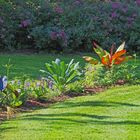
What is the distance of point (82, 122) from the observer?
24.7 feet

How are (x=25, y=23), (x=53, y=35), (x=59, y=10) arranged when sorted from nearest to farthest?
1. (x=53, y=35)
2. (x=25, y=23)
3. (x=59, y=10)

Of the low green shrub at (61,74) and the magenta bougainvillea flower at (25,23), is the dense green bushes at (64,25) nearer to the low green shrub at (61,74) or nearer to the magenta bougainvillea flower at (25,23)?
the magenta bougainvillea flower at (25,23)

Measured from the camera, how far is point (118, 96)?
9609 millimetres

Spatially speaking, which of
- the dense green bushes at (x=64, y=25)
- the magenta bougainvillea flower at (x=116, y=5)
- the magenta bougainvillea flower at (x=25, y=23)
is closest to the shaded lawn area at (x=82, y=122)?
the dense green bushes at (x=64, y=25)

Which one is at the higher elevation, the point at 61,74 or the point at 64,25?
the point at 64,25

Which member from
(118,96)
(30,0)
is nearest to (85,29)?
(30,0)

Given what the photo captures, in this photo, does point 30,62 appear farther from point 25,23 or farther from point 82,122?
point 82,122

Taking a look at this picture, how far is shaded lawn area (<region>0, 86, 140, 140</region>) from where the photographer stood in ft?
22.5

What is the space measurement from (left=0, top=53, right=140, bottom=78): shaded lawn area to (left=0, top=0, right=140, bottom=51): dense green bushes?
695 millimetres

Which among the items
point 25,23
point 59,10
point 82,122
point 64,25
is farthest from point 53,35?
point 82,122

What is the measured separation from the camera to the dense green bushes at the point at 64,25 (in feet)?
53.2

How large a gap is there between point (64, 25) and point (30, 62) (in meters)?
3.17

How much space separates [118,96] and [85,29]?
7096 mm

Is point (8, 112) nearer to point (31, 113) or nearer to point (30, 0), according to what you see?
point (31, 113)
